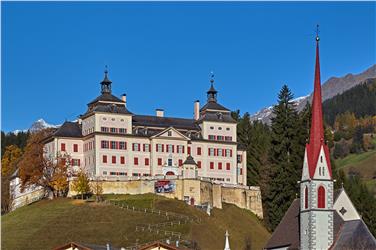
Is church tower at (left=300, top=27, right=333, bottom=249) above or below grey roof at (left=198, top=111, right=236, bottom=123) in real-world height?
below

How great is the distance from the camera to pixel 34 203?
327 ft

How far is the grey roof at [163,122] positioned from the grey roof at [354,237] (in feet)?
153

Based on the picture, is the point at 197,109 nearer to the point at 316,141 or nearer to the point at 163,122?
the point at 163,122

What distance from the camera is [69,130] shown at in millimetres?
106562

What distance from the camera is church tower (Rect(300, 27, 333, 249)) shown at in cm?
6249

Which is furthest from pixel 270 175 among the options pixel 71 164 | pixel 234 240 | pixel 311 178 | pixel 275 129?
pixel 311 178

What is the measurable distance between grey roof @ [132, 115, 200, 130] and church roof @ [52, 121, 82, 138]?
6.47m

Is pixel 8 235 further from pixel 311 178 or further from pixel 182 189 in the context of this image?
pixel 311 178

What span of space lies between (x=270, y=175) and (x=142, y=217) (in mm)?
16419

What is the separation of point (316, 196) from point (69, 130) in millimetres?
48621

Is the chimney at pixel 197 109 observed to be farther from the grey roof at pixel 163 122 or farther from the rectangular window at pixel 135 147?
the rectangular window at pixel 135 147

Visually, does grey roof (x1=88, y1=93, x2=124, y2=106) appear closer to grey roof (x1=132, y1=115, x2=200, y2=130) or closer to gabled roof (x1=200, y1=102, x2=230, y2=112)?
grey roof (x1=132, y1=115, x2=200, y2=130)

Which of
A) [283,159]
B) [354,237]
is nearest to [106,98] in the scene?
[283,159]

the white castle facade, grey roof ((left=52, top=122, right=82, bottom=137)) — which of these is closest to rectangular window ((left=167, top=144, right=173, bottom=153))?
the white castle facade
